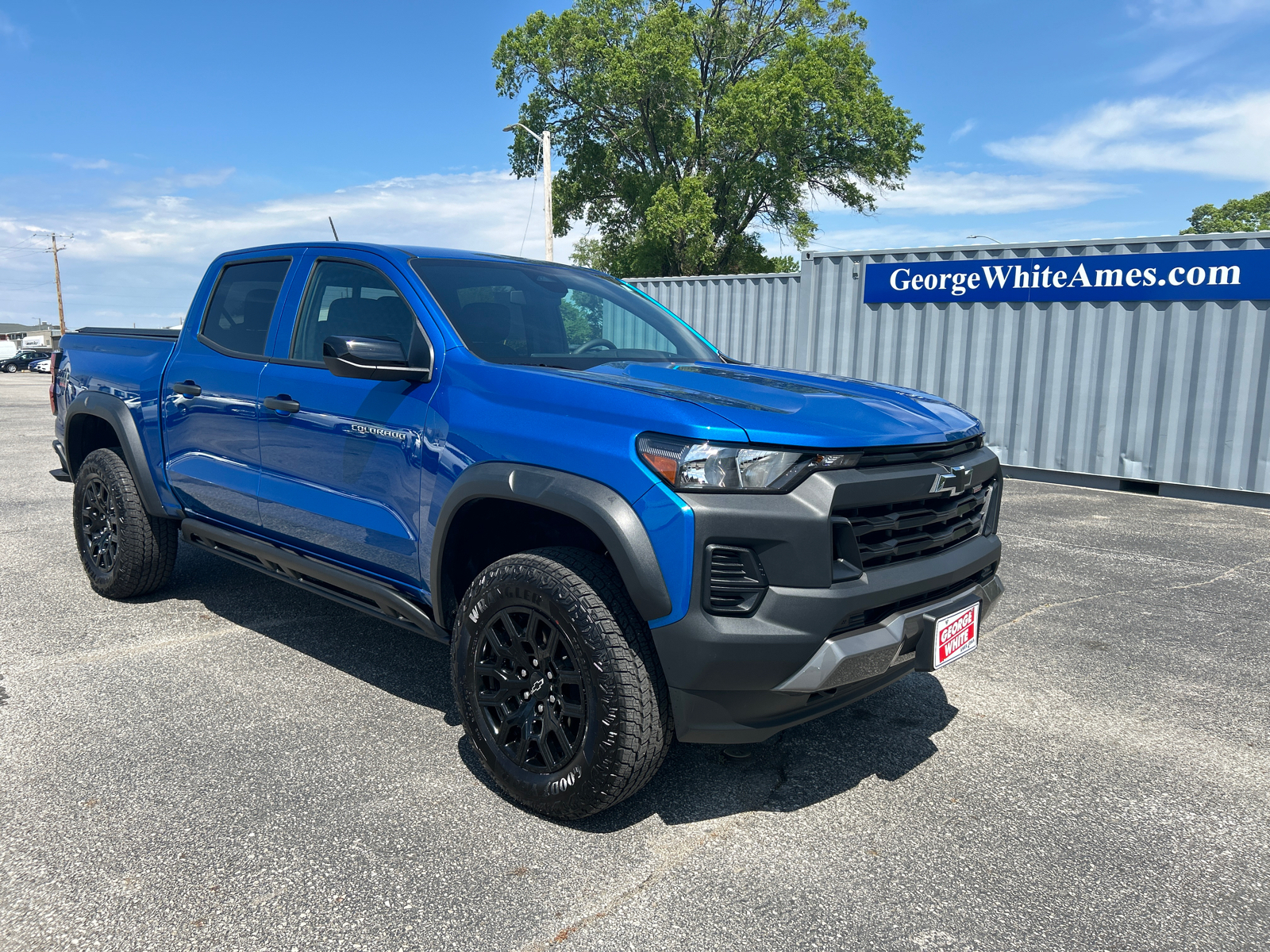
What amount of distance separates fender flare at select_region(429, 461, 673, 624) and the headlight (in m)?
0.15

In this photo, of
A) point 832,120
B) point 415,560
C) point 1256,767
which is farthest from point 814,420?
point 832,120

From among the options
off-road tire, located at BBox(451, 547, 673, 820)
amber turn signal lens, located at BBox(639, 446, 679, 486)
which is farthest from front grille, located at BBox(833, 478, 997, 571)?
off-road tire, located at BBox(451, 547, 673, 820)

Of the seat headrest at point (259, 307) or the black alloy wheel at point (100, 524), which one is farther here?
the black alloy wheel at point (100, 524)

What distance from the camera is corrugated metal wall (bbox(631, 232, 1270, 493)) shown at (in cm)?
905

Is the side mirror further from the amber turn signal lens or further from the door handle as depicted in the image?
the amber turn signal lens

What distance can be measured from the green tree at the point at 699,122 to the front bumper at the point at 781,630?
28.5 m

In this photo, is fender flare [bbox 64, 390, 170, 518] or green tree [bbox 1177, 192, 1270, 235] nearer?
fender flare [bbox 64, 390, 170, 518]

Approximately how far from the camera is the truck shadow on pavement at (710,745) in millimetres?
2889

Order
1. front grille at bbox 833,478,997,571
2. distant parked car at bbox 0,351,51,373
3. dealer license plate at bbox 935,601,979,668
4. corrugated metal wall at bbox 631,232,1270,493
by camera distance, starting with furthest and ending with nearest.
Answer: distant parked car at bbox 0,351,51,373 < corrugated metal wall at bbox 631,232,1270,493 < dealer license plate at bbox 935,601,979,668 < front grille at bbox 833,478,997,571

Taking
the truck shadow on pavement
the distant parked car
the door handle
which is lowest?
the distant parked car

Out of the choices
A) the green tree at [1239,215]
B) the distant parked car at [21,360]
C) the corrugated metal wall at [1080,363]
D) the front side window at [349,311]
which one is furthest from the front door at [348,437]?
the green tree at [1239,215]

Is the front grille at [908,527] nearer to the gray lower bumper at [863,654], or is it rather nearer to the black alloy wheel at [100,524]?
the gray lower bumper at [863,654]

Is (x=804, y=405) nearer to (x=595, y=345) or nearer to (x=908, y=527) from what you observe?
(x=908, y=527)

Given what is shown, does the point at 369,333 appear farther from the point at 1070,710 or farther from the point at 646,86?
the point at 646,86
